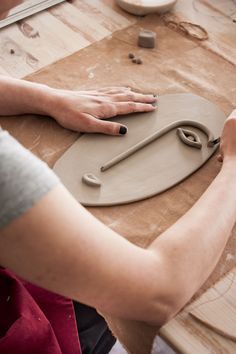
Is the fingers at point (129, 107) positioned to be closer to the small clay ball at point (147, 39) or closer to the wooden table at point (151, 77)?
the wooden table at point (151, 77)

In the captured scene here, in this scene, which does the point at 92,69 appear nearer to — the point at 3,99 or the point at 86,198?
the point at 3,99

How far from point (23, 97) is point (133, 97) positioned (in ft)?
0.78

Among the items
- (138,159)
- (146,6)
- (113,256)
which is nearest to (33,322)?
(113,256)

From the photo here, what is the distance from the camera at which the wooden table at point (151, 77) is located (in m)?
0.85

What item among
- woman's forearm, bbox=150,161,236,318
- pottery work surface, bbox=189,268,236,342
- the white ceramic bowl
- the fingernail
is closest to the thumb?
the fingernail

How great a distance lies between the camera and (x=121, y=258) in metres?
0.66

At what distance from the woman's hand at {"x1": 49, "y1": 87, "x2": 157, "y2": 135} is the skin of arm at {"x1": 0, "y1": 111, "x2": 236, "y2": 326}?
0.97ft

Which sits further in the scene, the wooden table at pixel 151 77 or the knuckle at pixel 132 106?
the knuckle at pixel 132 106

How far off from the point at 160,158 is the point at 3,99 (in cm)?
36

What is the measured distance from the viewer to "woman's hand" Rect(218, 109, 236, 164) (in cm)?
96

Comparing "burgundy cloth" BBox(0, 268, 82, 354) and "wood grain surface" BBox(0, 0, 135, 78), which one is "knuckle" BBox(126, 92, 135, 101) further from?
"burgundy cloth" BBox(0, 268, 82, 354)

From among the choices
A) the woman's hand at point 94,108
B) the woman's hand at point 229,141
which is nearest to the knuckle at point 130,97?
the woman's hand at point 94,108

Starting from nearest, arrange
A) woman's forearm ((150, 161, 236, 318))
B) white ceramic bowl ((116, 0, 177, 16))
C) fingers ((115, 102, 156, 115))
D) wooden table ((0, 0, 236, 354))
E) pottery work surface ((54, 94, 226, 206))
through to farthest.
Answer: woman's forearm ((150, 161, 236, 318)), wooden table ((0, 0, 236, 354)), pottery work surface ((54, 94, 226, 206)), fingers ((115, 102, 156, 115)), white ceramic bowl ((116, 0, 177, 16))

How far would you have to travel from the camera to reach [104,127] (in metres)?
1.04
